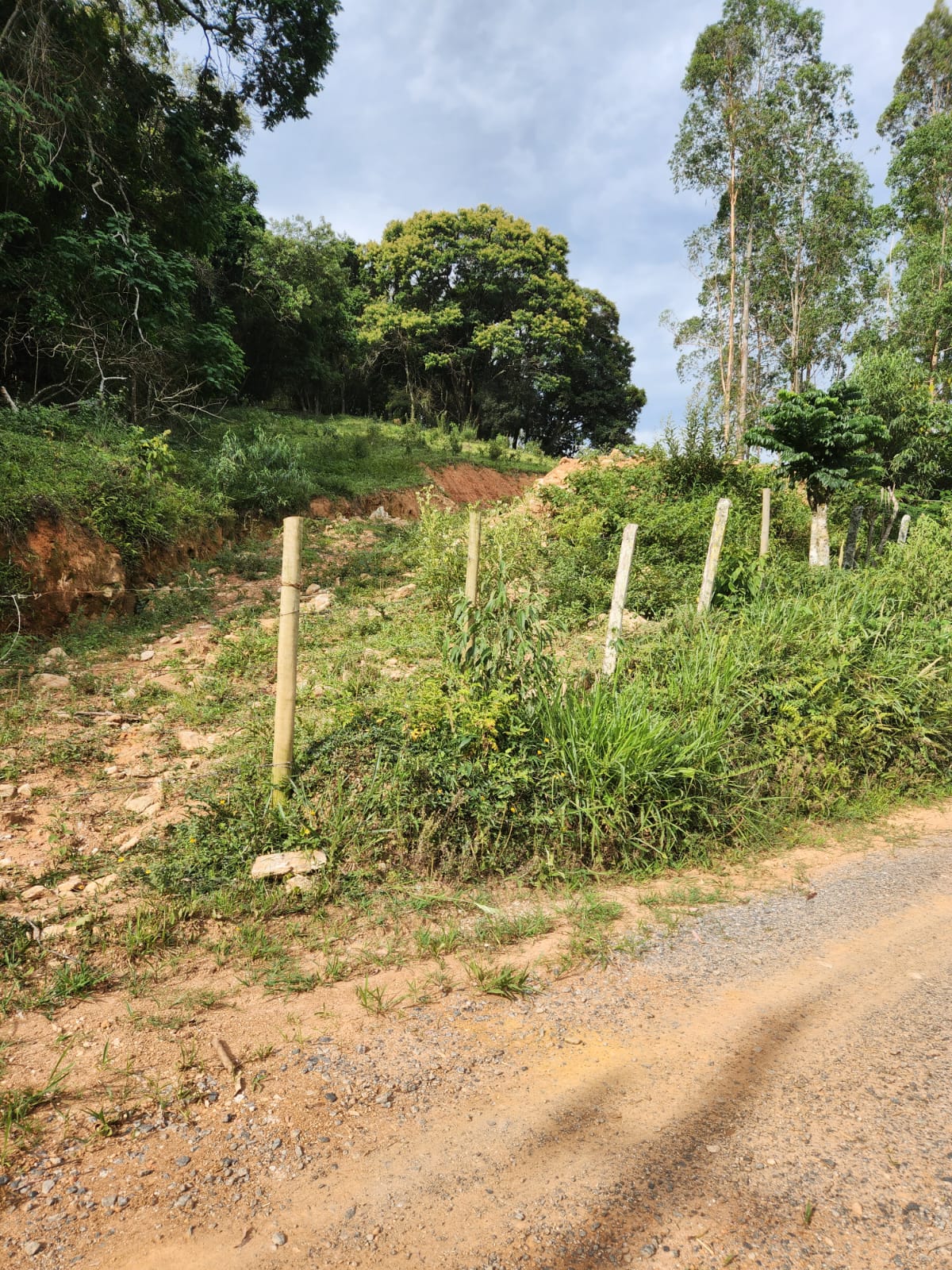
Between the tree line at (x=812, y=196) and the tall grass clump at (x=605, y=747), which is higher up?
the tree line at (x=812, y=196)

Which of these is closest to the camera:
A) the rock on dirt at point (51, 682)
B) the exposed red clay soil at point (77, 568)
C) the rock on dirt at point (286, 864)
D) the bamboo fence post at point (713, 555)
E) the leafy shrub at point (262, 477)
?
the rock on dirt at point (286, 864)

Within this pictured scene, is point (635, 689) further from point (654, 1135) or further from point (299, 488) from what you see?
point (299, 488)

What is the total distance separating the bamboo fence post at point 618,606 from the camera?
4320 millimetres

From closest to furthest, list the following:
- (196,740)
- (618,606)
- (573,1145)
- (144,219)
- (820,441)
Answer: (573,1145), (196,740), (618,606), (820,441), (144,219)

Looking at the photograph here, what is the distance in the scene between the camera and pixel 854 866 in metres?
3.60

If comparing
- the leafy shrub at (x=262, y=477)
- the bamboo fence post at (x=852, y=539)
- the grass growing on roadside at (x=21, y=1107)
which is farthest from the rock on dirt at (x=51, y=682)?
the bamboo fence post at (x=852, y=539)

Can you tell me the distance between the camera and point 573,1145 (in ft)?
5.81

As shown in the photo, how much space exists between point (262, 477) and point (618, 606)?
663 centimetres

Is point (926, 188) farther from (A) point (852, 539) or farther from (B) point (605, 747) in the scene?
(B) point (605, 747)

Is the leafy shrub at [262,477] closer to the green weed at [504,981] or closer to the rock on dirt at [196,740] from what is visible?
the rock on dirt at [196,740]

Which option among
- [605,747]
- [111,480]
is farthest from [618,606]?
[111,480]

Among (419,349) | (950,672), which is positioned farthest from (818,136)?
(950,672)

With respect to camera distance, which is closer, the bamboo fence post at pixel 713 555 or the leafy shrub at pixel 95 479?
the bamboo fence post at pixel 713 555

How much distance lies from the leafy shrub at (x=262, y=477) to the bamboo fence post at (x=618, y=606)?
5.85 m
